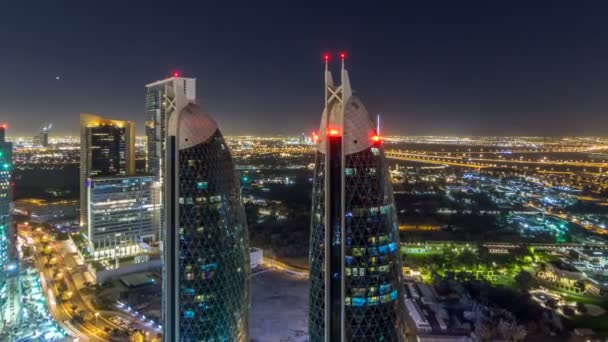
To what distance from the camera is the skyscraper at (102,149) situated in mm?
61594

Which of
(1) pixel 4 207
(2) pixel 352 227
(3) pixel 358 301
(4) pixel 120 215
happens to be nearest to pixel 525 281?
(3) pixel 358 301

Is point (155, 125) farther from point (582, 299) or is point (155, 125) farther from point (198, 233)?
point (582, 299)

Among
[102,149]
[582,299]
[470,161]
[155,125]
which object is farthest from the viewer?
[470,161]

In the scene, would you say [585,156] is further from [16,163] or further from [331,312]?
[16,163]

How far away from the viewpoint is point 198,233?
21828 mm

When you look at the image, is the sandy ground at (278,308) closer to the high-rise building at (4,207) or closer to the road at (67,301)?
the road at (67,301)

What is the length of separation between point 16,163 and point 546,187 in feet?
453

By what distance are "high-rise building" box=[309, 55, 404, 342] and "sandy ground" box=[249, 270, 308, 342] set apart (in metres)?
13.4

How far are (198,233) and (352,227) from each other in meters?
8.79

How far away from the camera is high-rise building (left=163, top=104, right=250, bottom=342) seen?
21.2m

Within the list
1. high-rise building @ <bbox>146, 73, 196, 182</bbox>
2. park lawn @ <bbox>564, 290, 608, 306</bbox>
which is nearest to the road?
high-rise building @ <bbox>146, 73, 196, 182</bbox>

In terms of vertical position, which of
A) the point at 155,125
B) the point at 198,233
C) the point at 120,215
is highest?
the point at 155,125

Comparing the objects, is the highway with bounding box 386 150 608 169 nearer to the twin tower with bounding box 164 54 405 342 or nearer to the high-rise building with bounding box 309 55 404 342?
the twin tower with bounding box 164 54 405 342

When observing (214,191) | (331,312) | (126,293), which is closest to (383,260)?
(331,312)
